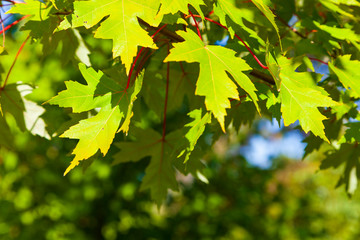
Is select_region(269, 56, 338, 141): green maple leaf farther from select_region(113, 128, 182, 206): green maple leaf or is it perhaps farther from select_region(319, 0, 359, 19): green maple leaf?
select_region(113, 128, 182, 206): green maple leaf

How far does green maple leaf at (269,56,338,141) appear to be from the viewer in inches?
47.1

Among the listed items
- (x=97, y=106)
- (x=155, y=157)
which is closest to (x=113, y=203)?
(x=155, y=157)

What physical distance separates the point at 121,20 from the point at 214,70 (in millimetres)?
301

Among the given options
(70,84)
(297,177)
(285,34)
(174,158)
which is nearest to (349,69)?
(285,34)

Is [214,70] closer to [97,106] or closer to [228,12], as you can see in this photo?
[228,12]

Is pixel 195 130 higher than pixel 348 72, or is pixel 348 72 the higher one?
pixel 348 72

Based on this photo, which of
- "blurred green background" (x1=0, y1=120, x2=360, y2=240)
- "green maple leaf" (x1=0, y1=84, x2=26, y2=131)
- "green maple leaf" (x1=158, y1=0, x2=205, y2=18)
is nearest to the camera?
"green maple leaf" (x1=158, y1=0, x2=205, y2=18)

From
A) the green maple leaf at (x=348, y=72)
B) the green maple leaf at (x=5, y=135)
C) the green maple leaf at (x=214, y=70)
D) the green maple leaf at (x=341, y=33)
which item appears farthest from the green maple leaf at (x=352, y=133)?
the green maple leaf at (x=5, y=135)

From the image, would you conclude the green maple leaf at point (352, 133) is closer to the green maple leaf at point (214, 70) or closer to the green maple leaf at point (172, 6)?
the green maple leaf at point (214, 70)

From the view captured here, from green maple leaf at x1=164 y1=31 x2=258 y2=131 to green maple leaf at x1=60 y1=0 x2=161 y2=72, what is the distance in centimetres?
10

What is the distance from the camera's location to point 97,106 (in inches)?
48.1

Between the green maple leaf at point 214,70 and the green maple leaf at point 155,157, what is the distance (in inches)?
28.2

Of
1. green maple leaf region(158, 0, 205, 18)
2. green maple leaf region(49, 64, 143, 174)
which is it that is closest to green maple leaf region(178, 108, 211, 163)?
green maple leaf region(49, 64, 143, 174)

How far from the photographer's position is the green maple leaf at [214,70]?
1.03 metres
